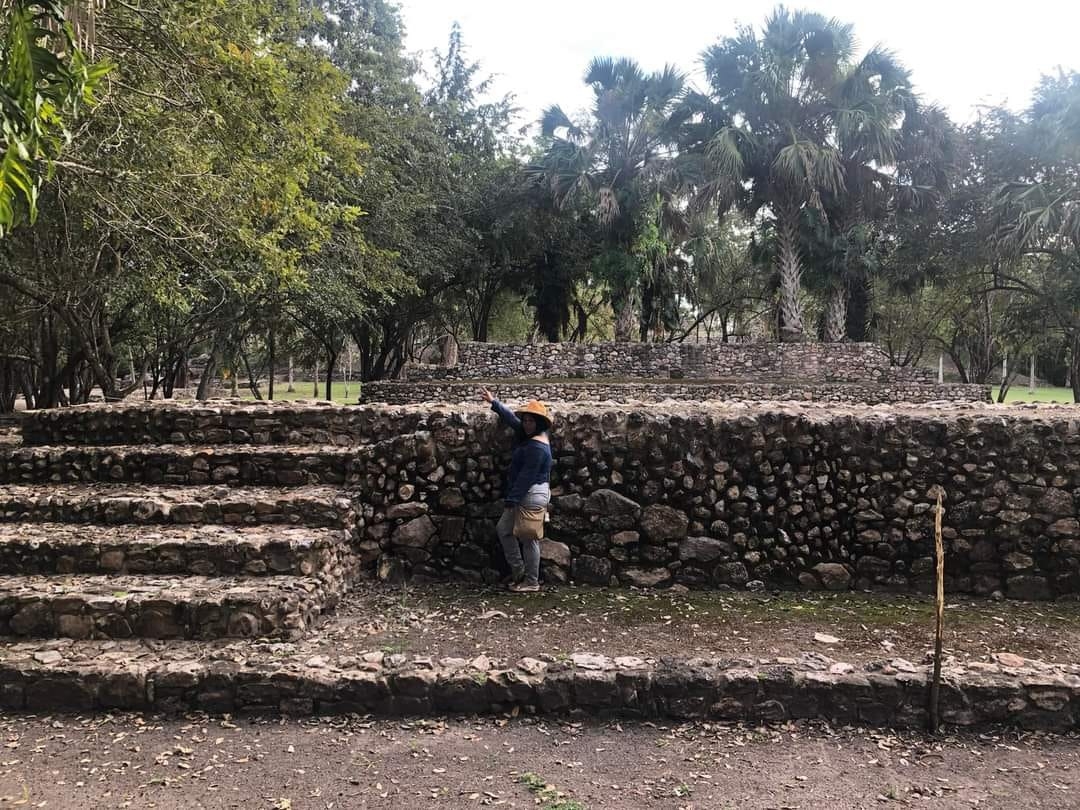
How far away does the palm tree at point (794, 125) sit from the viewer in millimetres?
20188

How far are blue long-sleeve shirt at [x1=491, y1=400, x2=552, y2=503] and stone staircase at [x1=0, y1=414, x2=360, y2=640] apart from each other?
136 centimetres

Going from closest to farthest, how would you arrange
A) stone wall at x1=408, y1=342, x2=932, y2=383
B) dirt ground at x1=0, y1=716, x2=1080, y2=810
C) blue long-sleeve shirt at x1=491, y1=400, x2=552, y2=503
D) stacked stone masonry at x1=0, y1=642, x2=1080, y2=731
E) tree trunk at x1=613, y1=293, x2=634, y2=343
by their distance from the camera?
dirt ground at x1=0, y1=716, x2=1080, y2=810 → stacked stone masonry at x1=0, y1=642, x2=1080, y2=731 → blue long-sleeve shirt at x1=491, y1=400, x2=552, y2=503 → stone wall at x1=408, y1=342, x2=932, y2=383 → tree trunk at x1=613, y1=293, x2=634, y2=343

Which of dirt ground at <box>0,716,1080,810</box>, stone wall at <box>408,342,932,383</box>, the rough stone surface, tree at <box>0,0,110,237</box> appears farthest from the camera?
stone wall at <box>408,342,932,383</box>

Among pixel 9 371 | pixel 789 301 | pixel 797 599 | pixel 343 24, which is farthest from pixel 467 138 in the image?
pixel 797 599

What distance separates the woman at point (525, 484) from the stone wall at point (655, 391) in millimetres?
10499

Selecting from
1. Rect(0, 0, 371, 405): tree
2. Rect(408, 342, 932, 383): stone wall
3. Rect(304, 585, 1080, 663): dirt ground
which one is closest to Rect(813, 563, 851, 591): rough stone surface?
Rect(304, 585, 1080, 663): dirt ground

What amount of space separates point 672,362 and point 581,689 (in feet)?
55.2

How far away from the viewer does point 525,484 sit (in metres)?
5.06

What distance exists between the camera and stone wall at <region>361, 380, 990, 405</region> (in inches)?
651

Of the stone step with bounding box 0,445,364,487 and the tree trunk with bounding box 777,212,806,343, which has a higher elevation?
the tree trunk with bounding box 777,212,806,343

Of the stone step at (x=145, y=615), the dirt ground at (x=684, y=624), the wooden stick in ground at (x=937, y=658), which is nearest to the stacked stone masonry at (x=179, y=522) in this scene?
the stone step at (x=145, y=615)

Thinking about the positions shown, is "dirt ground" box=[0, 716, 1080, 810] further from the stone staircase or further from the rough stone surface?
the rough stone surface

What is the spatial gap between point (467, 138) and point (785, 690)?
901 inches

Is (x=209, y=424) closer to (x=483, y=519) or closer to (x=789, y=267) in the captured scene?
(x=483, y=519)
